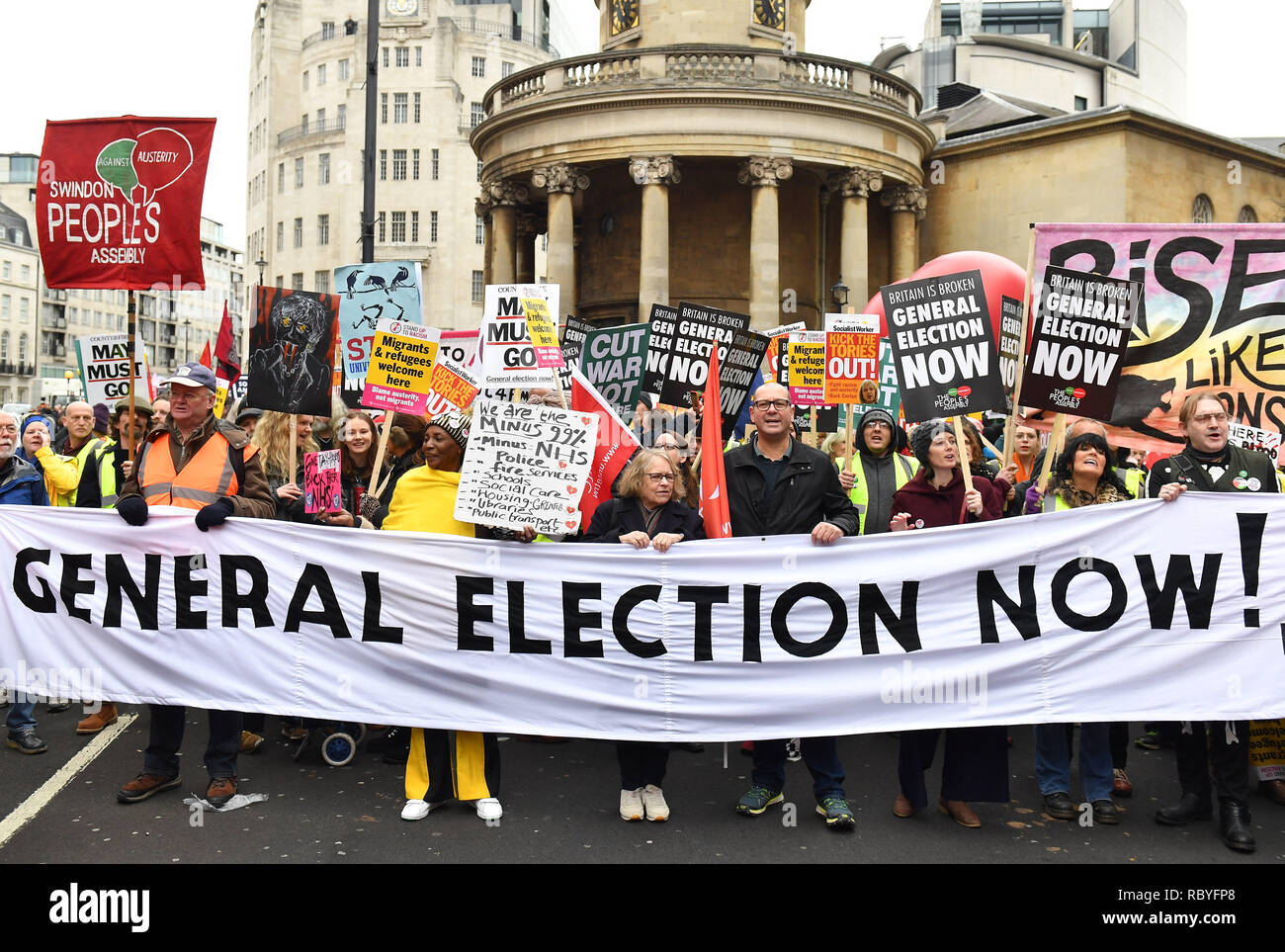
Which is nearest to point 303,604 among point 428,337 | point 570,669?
point 570,669

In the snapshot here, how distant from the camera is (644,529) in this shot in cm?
619

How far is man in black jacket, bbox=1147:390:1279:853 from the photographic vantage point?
5672 mm

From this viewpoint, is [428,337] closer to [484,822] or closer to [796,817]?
[484,822]

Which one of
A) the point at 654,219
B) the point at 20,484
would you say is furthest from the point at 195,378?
the point at 654,219

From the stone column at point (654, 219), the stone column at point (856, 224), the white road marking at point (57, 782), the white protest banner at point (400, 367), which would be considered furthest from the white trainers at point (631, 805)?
the stone column at point (856, 224)

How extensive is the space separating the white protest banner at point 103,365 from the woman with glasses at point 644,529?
24.0ft

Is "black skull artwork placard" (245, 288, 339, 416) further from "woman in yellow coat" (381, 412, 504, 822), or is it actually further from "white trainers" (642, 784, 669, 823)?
"white trainers" (642, 784, 669, 823)

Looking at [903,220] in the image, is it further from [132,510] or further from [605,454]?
[132,510]

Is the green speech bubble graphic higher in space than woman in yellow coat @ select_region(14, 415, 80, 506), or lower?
higher

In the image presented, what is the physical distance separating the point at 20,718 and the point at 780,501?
507cm

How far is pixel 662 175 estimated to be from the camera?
28953mm

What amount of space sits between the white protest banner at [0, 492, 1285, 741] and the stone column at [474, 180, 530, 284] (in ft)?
89.3

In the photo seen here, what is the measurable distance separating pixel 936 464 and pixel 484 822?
3.17 metres

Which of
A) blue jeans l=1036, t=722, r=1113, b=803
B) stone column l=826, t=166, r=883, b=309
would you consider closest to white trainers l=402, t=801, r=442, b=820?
blue jeans l=1036, t=722, r=1113, b=803
